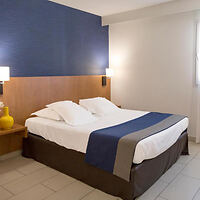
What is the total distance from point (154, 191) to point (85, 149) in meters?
0.87

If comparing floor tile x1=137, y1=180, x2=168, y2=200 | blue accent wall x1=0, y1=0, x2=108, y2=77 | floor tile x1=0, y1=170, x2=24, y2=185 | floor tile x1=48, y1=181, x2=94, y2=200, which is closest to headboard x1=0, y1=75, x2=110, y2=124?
blue accent wall x1=0, y1=0, x2=108, y2=77

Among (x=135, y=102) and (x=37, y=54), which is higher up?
Answer: (x=37, y=54)

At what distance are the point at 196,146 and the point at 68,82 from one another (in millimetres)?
2499

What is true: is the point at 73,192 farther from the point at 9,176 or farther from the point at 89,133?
the point at 9,176

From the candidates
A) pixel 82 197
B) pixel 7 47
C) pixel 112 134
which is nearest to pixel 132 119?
pixel 112 134

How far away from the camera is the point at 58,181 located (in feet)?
8.32

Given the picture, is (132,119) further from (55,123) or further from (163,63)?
(163,63)

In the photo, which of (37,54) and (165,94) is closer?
(37,54)

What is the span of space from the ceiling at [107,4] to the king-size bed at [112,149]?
198 cm

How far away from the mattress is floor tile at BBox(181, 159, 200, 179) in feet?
1.37

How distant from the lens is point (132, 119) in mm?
3186

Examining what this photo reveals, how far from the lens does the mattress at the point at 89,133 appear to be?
219 cm

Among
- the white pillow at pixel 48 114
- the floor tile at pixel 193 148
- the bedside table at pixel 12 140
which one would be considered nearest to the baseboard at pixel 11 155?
the bedside table at pixel 12 140

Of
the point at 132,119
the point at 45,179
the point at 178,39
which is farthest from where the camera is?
the point at 178,39
